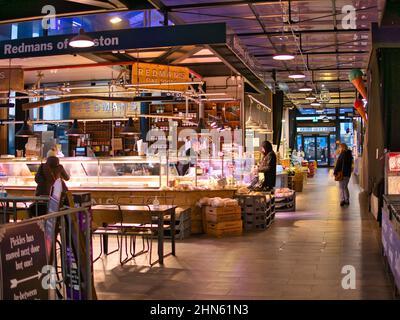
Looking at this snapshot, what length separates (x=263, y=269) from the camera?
6.82 meters

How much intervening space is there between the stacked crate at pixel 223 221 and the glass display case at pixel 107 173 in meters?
1.17

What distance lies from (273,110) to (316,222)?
412 inches

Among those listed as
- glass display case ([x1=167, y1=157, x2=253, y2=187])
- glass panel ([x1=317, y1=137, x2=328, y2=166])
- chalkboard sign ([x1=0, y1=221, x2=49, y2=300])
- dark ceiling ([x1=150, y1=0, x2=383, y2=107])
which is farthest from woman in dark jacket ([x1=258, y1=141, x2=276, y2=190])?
glass panel ([x1=317, y1=137, x2=328, y2=166])

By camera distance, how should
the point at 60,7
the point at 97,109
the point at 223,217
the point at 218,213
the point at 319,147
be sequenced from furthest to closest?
the point at 319,147 < the point at 97,109 < the point at 223,217 < the point at 218,213 < the point at 60,7

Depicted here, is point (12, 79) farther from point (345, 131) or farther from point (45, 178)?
point (345, 131)

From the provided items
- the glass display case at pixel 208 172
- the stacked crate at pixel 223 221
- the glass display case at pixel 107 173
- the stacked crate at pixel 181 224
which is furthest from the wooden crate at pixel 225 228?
the glass display case at pixel 107 173

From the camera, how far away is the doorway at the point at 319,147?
133ft

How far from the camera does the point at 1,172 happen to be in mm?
11234

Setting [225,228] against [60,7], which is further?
[225,228]

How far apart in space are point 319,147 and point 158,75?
1278 inches

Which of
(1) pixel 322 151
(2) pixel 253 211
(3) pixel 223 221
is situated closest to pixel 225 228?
(3) pixel 223 221

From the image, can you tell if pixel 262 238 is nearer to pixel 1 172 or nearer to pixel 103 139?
pixel 1 172

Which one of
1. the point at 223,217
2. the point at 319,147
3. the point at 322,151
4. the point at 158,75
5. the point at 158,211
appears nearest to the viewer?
the point at 158,211

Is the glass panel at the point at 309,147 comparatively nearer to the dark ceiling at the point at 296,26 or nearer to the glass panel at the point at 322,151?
the glass panel at the point at 322,151
